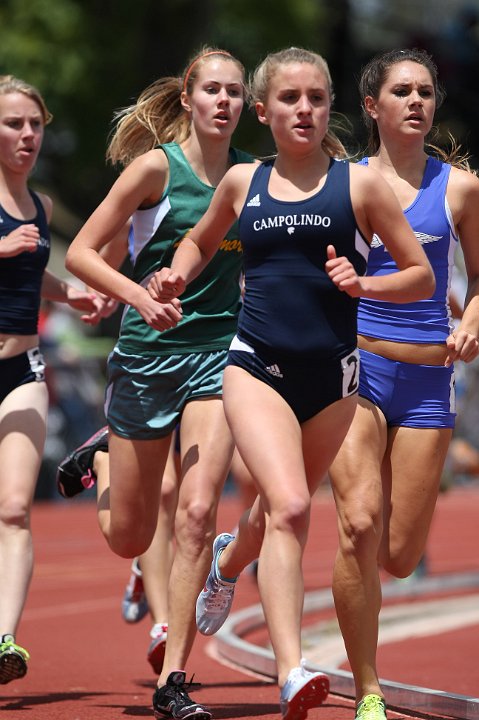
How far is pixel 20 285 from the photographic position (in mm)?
7383

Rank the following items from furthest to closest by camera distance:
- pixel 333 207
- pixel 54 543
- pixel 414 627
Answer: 1. pixel 54 543
2. pixel 414 627
3. pixel 333 207

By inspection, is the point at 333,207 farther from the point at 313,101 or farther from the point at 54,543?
the point at 54,543

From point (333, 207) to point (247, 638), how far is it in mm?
4902

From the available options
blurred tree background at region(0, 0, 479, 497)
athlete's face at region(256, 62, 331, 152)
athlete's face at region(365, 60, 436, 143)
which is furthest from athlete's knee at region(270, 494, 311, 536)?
blurred tree background at region(0, 0, 479, 497)

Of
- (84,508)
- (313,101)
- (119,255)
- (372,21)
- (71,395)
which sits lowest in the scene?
(84,508)

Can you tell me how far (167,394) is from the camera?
658 centimetres

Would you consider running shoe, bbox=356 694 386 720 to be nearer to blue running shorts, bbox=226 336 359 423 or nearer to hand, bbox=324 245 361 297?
blue running shorts, bbox=226 336 359 423

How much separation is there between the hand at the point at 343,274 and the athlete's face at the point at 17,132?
8.78 feet

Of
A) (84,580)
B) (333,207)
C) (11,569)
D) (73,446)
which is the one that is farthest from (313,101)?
(73,446)

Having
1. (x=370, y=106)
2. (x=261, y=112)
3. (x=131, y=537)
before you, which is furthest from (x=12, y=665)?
(x=370, y=106)

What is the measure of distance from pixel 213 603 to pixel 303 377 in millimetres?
1180

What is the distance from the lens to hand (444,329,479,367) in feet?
19.5

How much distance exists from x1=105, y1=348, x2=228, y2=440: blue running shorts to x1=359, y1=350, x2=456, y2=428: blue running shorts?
0.69m

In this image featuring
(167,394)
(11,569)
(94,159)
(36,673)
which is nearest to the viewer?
(167,394)
